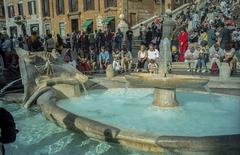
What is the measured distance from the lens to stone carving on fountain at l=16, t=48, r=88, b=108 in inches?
389

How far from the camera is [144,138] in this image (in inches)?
224

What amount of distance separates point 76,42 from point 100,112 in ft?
44.5

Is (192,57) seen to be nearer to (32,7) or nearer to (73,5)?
(73,5)

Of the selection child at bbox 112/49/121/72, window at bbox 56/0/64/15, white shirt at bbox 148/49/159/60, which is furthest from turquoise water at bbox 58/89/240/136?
window at bbox 56/0/64/15

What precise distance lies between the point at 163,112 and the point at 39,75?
404 centimetres

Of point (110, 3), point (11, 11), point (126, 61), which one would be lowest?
point (126, 61)

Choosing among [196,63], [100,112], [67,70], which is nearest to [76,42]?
[196,63]

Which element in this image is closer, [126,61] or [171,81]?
[171,81]

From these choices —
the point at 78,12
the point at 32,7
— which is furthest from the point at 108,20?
the point at 32,7

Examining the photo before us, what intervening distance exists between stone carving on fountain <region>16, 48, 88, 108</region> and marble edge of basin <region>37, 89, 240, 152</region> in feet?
8.76

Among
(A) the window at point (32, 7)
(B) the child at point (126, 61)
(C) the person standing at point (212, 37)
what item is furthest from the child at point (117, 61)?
(A) the window at point (32, 7)

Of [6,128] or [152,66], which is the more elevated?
[6,128]

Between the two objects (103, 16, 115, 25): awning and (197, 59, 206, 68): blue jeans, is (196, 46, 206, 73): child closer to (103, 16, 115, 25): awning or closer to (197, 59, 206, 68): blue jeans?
(197, 59, 206, 68): blue jeans

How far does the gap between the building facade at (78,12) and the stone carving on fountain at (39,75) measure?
56.9 ft
